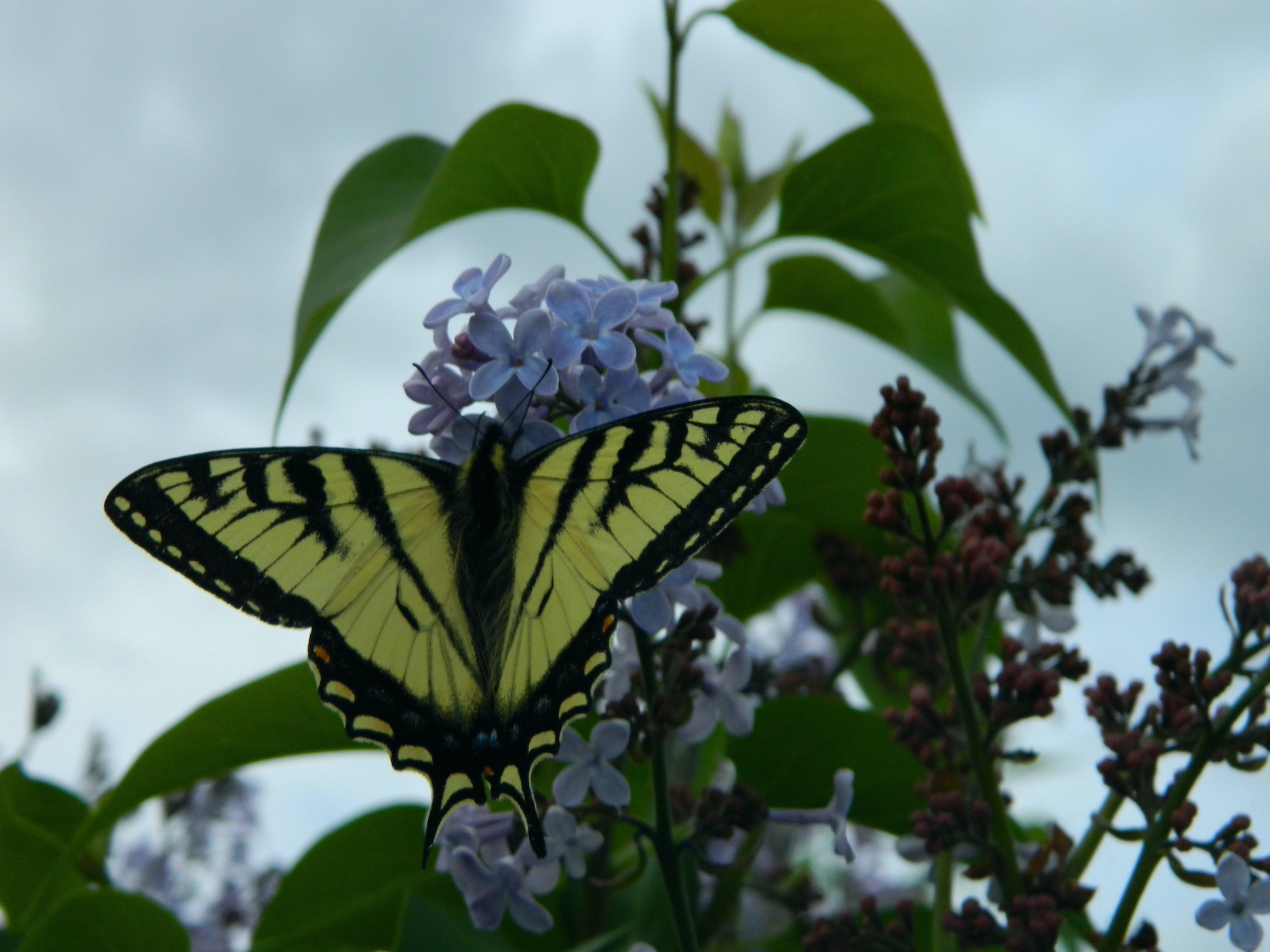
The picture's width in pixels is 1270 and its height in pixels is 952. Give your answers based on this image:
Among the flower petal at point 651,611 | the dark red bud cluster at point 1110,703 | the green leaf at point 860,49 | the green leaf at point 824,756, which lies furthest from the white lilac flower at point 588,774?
the green leaf at point 860,49

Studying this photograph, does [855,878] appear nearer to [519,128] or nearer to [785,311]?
[785,311]

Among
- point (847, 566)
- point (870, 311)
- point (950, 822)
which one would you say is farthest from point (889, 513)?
point (870, 311)

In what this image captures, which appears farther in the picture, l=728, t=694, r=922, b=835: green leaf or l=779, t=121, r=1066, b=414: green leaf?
l=779, t=121, r=1066, b=414: green leaf

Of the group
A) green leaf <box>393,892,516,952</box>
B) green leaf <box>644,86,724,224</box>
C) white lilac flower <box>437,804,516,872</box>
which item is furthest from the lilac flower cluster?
green leaf <box>644,86,724,224</box>

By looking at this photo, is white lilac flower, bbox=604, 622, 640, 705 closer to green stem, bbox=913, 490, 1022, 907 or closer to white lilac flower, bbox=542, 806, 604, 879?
white lilac flower, bbox=542, 806, 604, 879

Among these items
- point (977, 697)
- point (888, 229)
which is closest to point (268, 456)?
point (977, 697)

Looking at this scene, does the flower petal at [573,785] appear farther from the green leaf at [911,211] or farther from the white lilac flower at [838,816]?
the green leaf at [911,211]

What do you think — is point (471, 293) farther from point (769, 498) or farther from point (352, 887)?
point (352, 887)
